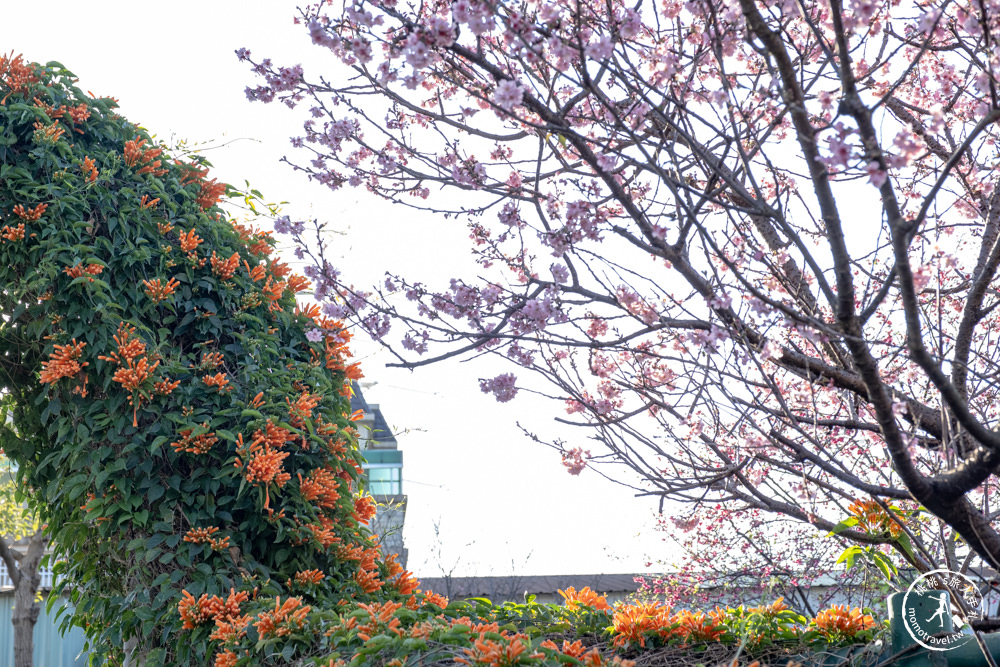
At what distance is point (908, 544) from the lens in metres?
2.55

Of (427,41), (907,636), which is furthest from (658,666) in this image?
(427,41)

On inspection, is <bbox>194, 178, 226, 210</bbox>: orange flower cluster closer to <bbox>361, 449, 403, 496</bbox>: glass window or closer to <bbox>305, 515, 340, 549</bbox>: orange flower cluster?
<bbox>305, 515, 340, 549</bbox>: orange flower cluster

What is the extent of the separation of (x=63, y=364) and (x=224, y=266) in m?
0.80

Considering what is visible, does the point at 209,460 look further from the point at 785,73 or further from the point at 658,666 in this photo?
the point at 785,73

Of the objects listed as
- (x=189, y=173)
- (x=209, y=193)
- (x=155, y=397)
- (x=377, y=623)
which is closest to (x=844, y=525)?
(x=377, y=623)

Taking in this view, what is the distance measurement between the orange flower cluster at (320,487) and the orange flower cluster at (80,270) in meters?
1.24

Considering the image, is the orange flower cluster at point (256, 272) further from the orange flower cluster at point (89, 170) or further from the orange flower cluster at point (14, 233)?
the orange flower cluster at point (14, 233)

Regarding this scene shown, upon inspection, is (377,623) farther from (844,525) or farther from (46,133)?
(46,133)

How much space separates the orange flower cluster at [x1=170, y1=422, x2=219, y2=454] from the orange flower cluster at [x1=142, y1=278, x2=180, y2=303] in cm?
63

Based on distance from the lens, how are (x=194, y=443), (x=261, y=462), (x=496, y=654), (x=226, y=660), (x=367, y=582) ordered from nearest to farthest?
(x=496, y=654)
(x=226, y=660)
(x=261, y=462)
(x=194, y=443)
(x=367, y=582)

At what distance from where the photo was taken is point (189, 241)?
3857mm

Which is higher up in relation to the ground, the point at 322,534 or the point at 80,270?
the point at 80,270

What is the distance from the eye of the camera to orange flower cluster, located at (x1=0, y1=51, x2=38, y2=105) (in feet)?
13.1

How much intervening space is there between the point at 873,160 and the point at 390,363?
1418 millimetres
